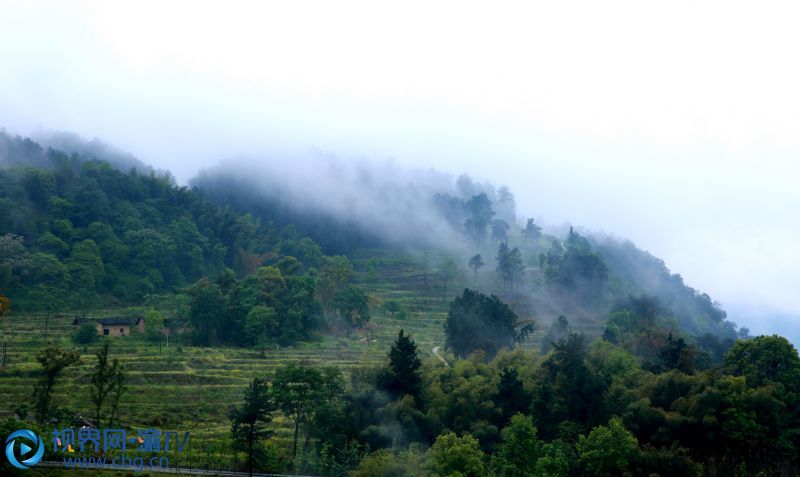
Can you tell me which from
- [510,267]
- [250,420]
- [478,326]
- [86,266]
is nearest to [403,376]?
[250,420]

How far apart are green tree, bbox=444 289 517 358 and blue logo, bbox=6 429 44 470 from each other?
3982 centimetres

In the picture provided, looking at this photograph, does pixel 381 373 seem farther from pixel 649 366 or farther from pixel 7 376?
pixel 7 376

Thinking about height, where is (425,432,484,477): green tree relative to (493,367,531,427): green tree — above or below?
below

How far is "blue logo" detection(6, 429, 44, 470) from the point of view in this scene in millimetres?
39412

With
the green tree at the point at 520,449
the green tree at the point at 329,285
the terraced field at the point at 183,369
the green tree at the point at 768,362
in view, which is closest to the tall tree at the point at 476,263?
the terraced field at the point at 183,369

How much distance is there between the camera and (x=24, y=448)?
131 ft

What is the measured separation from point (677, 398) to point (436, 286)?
63.0m

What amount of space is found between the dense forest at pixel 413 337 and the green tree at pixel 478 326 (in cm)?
20

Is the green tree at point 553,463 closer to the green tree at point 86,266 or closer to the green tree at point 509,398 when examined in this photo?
the green tree at point 509,398

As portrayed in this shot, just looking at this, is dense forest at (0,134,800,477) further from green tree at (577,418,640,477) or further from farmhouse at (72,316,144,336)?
farmhouse at (72,316,144,336)

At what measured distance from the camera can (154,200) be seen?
110188 millimetres

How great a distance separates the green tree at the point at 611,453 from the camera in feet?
141

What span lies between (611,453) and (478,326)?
28.7 meters

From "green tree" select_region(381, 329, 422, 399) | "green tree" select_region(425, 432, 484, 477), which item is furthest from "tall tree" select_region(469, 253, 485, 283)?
"green tree" select_region(425, 432, 484, 477)
